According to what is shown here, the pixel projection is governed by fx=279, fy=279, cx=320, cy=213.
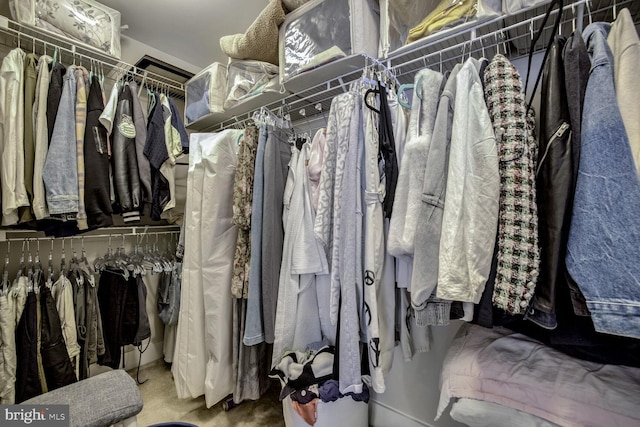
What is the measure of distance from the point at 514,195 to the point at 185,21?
2.25 metres

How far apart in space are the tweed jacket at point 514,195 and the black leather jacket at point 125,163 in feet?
5.82

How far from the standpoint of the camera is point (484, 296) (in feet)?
2.31

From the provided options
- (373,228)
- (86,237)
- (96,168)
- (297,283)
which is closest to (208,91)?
(96,168)

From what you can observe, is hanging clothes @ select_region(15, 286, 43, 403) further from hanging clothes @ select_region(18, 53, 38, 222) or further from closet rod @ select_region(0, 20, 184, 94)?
closet rod @ select_region(0, 20, 184, 94)

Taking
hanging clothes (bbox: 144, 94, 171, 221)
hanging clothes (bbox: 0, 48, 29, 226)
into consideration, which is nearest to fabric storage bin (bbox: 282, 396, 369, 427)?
hanging clothes (bbox: 144, 94, 171, 221)

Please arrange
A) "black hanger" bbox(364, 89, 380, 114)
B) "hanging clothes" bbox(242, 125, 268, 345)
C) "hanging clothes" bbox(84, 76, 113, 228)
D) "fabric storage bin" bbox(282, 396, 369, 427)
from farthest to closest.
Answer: "hanging clothes" bbox(84, 76, 113, 228), "hanging clothes" bbox(242, 125, 268, 345), "fabric storage bin" bbox(282, 396, 369, 427), "black hanger" bbox(364, 89, 380, 114)

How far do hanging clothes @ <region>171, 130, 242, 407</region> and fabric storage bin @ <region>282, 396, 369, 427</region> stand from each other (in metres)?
0.45

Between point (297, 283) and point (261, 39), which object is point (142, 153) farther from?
point (297, 283)

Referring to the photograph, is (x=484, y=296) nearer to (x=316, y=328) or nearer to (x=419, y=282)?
(x=419, y=282)

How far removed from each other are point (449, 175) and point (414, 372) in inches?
43.9

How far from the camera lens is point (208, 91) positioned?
75.4 inches

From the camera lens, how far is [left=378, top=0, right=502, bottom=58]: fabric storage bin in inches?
35.2

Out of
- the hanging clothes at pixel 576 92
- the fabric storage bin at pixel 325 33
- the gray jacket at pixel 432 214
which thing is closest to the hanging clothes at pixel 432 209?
the gray jacket at pixel 432 214

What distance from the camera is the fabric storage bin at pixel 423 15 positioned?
894mm
